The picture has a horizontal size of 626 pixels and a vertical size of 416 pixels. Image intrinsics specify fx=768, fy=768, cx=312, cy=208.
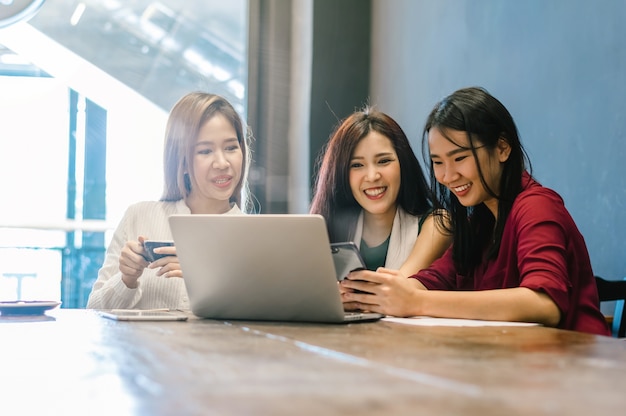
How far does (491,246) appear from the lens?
192 centimetres

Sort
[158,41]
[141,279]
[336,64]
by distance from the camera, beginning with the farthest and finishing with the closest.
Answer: [158,41], [336,64], [141,279]

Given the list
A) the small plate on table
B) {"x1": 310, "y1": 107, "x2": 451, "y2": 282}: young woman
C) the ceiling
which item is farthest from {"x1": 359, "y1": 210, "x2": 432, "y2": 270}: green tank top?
the ceiling

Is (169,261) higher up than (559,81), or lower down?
lower down

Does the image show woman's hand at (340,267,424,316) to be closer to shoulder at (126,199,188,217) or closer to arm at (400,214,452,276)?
arm at (400,214,452,276)

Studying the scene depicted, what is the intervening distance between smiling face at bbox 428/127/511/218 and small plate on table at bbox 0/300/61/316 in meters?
1.01

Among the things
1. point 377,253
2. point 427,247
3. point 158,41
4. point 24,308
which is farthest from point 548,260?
point 158,41

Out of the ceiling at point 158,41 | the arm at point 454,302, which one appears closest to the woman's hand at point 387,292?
the arm at point 454,302

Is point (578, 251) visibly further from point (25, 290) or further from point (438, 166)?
point (25, 290)

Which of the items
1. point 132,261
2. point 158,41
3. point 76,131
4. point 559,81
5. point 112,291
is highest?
point 158,41

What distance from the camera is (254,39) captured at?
420 centimetres

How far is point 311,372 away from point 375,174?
61.7 inches

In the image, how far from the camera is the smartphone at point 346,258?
4.97 feet

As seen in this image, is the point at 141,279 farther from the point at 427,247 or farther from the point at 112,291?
the point at 427,247

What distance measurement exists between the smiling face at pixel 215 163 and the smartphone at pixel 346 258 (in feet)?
2.96
